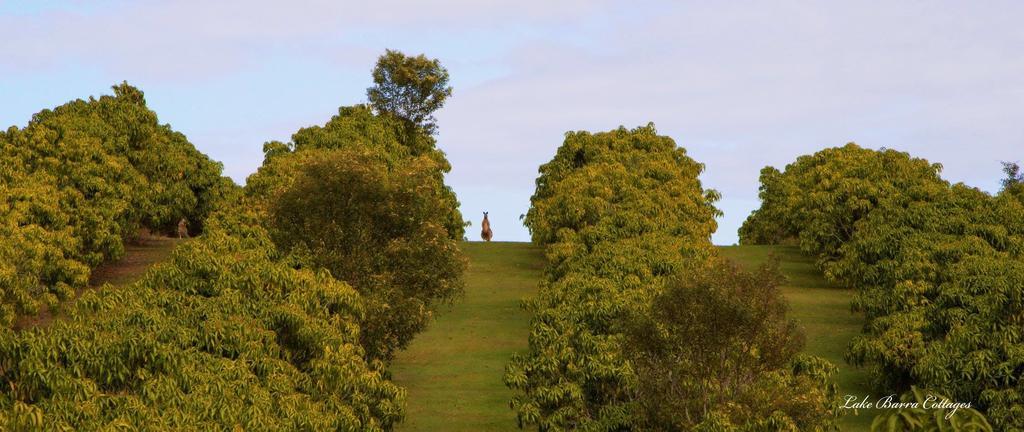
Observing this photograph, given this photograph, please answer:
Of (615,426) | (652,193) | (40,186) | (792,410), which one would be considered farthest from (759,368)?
(40,186)

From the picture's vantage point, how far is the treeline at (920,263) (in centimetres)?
4734

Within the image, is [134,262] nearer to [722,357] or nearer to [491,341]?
[491,341]

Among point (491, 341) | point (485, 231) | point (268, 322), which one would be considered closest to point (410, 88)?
point (485, 231)

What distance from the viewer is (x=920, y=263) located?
59156 mm

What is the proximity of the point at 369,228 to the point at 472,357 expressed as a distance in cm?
1213

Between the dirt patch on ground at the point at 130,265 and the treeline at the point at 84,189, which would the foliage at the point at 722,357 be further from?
the dirt patch on ground at the point at 130,265

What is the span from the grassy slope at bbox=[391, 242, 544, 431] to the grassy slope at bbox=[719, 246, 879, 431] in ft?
35.3

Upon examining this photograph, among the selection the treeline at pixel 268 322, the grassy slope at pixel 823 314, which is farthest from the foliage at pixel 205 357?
the grassy slope at pixel 823 314

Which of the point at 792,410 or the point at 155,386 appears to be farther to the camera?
the point at 792,410

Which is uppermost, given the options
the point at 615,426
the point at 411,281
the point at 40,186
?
the point at 40,186

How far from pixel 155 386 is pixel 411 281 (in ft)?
62.3

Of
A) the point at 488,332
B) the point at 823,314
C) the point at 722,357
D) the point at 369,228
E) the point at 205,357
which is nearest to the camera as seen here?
the point at 205,357

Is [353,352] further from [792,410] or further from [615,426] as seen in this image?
[792,410]

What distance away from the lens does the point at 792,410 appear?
38.2 meters
